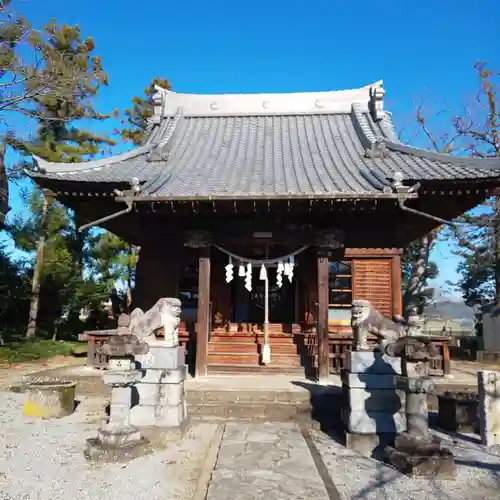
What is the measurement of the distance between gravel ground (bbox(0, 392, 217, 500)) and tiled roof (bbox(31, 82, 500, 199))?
4.81 metres

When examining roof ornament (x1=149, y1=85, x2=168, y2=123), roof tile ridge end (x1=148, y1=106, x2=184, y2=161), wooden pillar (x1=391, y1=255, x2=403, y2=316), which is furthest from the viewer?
roof ornament (x1=149, y1=85, x2=168, y2=123)

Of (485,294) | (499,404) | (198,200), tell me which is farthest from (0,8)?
(485,294)

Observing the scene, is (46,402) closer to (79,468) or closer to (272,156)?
(79,468)

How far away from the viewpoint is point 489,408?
6578 millimetres

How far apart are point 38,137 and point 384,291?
1787 centimetres

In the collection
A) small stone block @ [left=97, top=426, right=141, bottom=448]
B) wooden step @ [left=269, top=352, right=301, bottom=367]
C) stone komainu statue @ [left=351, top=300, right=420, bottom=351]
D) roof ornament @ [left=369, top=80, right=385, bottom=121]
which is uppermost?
roof ornament @ [left=369, top=80, right=385, bottom=121]

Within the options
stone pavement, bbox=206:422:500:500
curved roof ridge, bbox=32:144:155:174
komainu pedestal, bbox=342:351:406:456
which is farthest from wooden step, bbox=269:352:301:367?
curved roof ridge, bbox=32:144:155:174

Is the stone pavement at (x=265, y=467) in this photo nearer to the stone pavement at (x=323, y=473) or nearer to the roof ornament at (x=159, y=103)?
the stone pavement at (x=323, y=473)

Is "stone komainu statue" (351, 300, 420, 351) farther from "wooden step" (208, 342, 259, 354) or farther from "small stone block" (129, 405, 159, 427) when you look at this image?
"wooden step" (208, 342, 259, 354)

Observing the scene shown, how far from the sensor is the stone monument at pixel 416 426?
17.2 feet

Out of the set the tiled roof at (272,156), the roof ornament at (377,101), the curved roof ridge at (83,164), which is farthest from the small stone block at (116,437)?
the roof ornament at (377,101)

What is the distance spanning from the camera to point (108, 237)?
22.8 m

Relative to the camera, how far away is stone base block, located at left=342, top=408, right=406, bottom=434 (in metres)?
6.44

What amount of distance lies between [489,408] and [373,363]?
1.91 m
